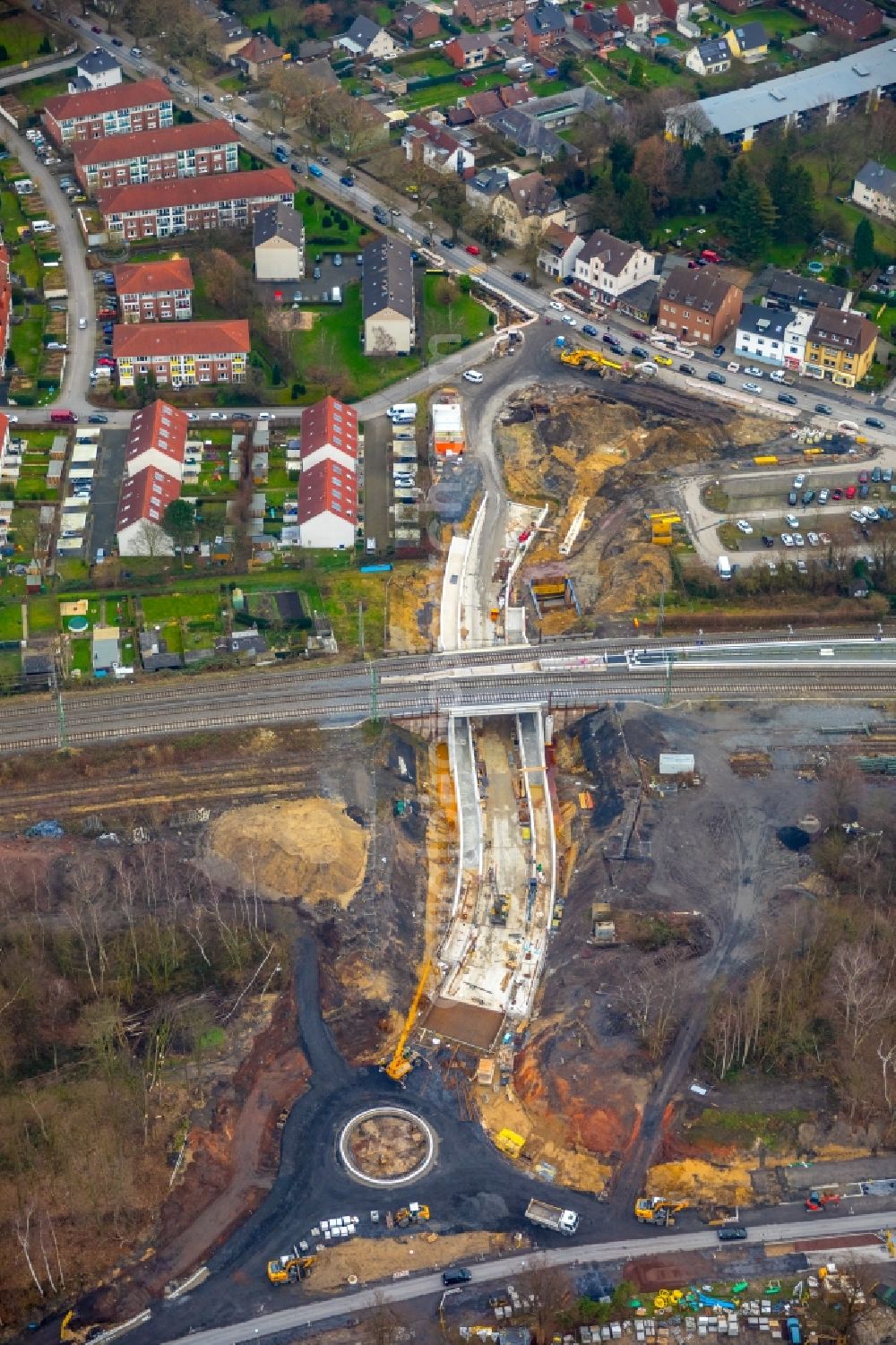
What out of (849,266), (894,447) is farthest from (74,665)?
(849,266)

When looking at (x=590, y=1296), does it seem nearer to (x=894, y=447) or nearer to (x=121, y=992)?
(x=121, y=992)

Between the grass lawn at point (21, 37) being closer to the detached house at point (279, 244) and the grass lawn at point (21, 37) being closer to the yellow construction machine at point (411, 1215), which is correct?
the detached house at point (279, 244)

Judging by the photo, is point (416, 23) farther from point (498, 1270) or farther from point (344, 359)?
point (498, 1270)

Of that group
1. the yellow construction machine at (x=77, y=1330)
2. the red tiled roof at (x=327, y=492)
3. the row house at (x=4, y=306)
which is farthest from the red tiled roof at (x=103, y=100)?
the yellow construction machine at (x=77, y=1330)

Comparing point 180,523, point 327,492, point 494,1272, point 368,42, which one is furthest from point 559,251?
point 494,1272

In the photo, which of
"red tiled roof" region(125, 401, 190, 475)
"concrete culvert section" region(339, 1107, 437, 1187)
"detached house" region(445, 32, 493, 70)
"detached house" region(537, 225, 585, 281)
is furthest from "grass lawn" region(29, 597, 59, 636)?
"detached house" region(445, 32, 493, 70)

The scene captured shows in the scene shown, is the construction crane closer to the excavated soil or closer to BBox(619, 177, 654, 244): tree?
the excavated soil
